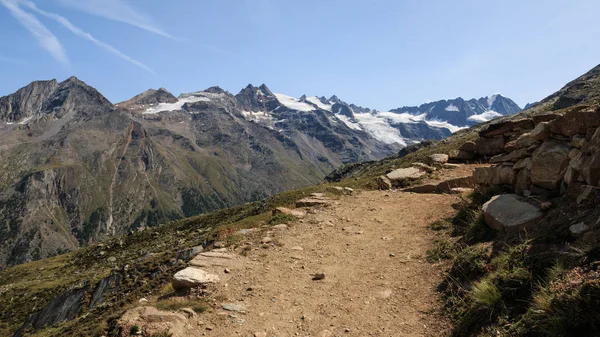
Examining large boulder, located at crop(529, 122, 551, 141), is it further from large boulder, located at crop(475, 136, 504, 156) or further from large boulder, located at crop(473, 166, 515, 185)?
large boulder, located at crop(475, 136, 504, 156)

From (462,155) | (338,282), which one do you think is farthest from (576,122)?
(462,155)

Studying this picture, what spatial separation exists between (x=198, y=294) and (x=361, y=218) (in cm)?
1167

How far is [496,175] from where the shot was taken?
58.4 ft

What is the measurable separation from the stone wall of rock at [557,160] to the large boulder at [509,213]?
3.63 ft

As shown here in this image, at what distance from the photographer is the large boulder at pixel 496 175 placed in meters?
16.8

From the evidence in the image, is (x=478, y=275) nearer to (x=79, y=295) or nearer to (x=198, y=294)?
(x=198, y=294)

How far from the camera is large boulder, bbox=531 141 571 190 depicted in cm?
1350

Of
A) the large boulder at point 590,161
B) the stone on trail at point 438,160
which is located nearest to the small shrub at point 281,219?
the large boulder at point 590,161

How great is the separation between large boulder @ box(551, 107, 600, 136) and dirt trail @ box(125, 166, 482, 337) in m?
6.40

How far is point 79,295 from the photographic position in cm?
3447

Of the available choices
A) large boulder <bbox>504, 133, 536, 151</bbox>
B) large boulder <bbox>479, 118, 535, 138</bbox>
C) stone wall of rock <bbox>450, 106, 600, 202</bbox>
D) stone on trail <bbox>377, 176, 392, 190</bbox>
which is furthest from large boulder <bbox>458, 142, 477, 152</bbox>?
large boulder <bbox>504, 133, 536, 151</bbox>

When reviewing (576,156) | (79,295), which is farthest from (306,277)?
(79,295)

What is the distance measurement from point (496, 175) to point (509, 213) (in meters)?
5.37

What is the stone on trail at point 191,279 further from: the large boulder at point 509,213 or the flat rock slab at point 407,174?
the flat rock slab at point 407,174
